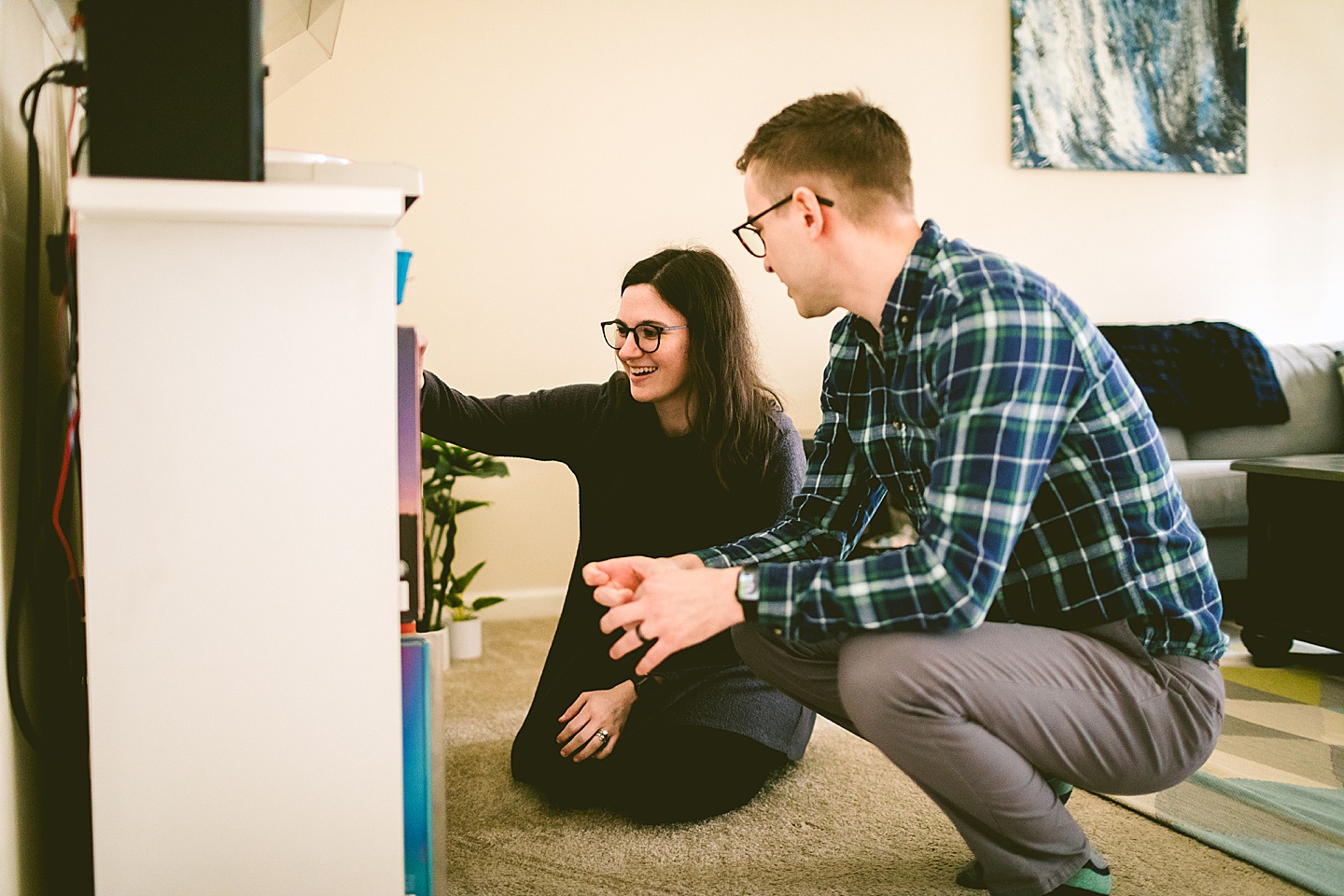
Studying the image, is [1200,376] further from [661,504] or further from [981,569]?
[981,569]

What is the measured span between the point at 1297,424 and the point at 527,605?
2.77 metres

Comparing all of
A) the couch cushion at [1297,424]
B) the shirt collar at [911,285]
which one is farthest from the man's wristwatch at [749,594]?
the couch cushion at [1297,424]

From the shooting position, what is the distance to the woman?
1.53m

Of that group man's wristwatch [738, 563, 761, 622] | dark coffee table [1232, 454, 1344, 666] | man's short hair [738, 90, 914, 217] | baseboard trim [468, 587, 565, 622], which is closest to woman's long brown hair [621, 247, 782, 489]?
man's short hair [738, 90, 914, 217]

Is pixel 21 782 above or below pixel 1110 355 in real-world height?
below

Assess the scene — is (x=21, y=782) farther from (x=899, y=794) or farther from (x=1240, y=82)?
(x=1240, y=82)

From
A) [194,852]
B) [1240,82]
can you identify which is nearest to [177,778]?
[194,852]

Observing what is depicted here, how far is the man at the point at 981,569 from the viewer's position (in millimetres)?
998

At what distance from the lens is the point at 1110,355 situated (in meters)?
1.11

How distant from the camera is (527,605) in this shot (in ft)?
10.4

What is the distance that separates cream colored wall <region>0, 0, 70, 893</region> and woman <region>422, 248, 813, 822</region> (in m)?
0.66

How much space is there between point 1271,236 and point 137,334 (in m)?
4.35

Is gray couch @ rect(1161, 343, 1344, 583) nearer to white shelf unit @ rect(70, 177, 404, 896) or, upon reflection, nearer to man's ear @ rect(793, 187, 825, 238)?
man's ear @ rect(793, 187, 825, 238)

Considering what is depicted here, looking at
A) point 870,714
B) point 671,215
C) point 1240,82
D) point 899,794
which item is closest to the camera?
point 870,714
